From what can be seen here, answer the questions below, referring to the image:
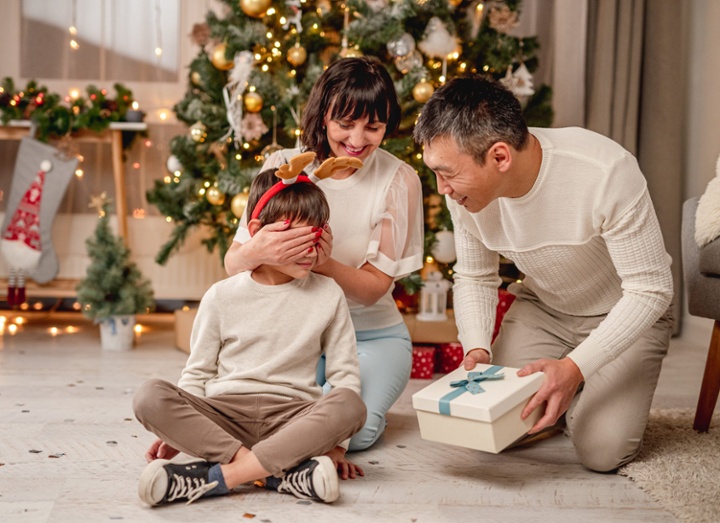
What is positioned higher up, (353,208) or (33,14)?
(33,14)

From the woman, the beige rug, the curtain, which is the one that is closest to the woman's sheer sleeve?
the woman

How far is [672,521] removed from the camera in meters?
1.49

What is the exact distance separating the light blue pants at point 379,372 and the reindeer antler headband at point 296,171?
0.46m

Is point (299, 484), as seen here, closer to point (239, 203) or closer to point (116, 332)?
point (239, 203)

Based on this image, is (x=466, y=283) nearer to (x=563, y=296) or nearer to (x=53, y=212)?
(x=563, y=296)

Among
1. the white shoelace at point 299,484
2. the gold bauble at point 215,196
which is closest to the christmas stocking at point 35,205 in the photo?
the gold bauble at point 215,196

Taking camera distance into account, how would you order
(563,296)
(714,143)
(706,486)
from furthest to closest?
(714,143)
(563,296)
(706,486)

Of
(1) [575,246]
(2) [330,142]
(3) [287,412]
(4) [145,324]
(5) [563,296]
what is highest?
(2) [330,142]

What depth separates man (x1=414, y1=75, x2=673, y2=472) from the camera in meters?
1.58

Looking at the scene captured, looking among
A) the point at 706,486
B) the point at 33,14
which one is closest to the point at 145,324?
the point at 33,14

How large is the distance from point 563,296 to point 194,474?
0.90 meters

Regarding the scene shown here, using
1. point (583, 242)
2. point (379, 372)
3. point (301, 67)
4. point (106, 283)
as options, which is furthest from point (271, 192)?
point (106, 283)

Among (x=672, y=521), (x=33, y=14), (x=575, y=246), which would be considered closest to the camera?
(x=672, y=521)

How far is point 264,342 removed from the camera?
169 cm
